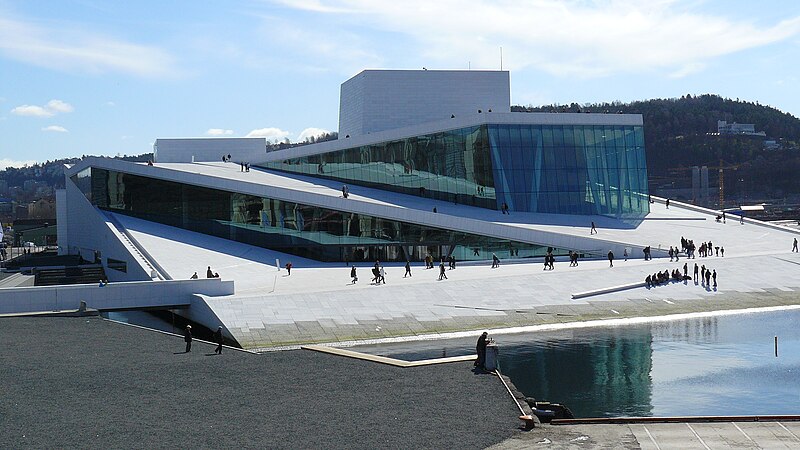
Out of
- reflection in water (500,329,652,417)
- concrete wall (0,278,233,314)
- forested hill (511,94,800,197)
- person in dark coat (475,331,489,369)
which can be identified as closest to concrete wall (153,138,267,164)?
concrete wall (0,278,233,314)

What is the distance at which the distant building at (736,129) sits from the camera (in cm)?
11981

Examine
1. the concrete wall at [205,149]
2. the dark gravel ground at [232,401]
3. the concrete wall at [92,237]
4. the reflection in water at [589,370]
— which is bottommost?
the reflection in water at [589,370]

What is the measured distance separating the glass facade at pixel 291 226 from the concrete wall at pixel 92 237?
1283 millimetres

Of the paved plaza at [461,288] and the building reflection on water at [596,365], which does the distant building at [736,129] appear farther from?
the building reflection on water at [596,365]

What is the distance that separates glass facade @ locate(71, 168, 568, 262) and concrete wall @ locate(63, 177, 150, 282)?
1.28m

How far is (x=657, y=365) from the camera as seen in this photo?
2025 centimetres

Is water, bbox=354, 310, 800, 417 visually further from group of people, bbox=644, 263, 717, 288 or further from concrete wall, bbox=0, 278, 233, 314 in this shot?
concrete wall, bbox=0, 278, 233, 314

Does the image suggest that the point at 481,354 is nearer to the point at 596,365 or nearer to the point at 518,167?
the point at 596,365

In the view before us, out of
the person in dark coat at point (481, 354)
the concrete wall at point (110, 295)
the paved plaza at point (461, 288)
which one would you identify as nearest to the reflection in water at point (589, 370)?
the person in dark coat at point (481, 354)

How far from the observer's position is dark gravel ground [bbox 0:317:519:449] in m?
12.2

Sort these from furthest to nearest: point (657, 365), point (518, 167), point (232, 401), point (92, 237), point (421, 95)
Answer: point (421, 95), point (518, 167), point (92, 237), point (657, 365), point (232, 401)

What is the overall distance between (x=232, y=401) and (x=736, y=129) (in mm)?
117108

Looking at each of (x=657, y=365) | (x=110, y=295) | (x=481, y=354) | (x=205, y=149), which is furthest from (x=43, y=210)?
(x=481, y=354)

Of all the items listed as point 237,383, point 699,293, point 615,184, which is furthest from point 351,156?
point 237,383
